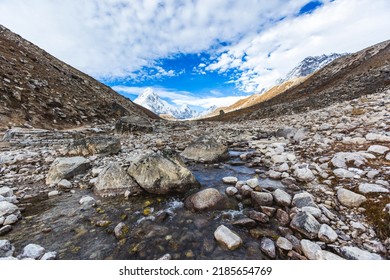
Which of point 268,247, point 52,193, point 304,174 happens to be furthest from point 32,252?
point 304,174

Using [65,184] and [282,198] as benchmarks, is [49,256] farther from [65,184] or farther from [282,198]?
[282,198]

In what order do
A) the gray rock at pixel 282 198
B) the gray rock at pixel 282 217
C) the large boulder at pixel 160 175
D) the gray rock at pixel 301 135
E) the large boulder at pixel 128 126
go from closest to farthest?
the gray rock at pixel 282 217
the gray rock at pixel 282 198
the large boulder at pixel 160 175
the gray rock at pixel 301 135
the large boulder at pixel 128 126

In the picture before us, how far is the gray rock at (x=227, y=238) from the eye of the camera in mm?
3570

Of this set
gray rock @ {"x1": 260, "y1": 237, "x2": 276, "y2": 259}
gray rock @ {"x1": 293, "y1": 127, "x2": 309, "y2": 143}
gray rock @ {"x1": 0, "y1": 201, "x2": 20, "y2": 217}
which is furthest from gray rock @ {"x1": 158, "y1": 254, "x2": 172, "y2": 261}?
gray rock @ {"x1": 293, "y1": 127, "x2": 309, "y2": 143}

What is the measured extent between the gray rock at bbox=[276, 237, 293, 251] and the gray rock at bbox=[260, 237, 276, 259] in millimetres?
107

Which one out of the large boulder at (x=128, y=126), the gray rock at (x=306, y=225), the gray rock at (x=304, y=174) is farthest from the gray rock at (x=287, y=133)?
the large boulder at (x=128, y=126)

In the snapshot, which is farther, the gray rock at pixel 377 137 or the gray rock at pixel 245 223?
the gray rock at pixel 377 137

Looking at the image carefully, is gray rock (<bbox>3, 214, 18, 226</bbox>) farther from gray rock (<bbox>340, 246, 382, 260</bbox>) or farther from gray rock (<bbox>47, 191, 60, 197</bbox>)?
gray rock (<bbox>340, 246, 382, 260</bbox>)

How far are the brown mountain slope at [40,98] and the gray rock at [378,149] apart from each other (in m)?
20.0

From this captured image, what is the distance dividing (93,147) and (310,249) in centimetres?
983

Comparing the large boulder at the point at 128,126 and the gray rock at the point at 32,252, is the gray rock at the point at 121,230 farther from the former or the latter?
the large boulder at the point at 128,126

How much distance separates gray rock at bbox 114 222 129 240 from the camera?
3987 millimetres

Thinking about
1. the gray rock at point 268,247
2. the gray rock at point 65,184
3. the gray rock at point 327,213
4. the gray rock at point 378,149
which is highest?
the gray rock at point 65,184

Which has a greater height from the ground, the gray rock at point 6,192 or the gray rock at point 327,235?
the gray rock at point 6,192
